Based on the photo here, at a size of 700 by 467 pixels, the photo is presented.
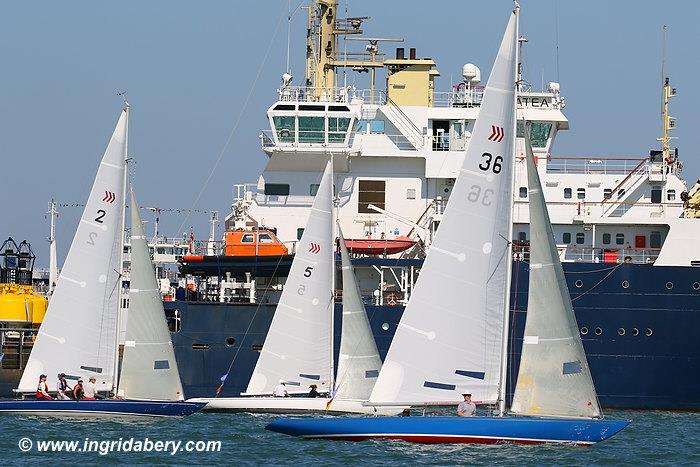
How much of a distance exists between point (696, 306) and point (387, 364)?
45.8 feet

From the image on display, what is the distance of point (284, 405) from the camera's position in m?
36.8

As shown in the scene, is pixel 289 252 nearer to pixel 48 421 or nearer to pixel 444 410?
pixel 444 410

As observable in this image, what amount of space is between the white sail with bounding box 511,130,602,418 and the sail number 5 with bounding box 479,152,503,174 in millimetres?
1273

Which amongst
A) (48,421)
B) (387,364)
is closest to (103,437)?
(48,421)

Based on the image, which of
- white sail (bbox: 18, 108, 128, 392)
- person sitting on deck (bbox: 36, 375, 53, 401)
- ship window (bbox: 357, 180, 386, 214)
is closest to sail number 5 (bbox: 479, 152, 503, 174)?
white sail (bbox: 18, 108, 128, 392)

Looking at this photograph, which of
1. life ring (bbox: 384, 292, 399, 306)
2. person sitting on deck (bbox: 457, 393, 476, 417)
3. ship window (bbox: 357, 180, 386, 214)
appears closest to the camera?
person sitting on deck (bbox: 457, 393, 476, 417)

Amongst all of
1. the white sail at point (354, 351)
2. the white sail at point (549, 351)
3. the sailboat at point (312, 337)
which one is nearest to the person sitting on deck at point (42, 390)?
the sailboat at point (312, 337)

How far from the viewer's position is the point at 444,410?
39.7 m

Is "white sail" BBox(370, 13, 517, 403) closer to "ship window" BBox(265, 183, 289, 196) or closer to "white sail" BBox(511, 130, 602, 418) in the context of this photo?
"white sail" BBox(511, 130, 602, 418)

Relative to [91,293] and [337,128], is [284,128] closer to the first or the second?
[337,128]

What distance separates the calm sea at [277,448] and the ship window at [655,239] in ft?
24.3

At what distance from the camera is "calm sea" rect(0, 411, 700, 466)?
26.6 metres

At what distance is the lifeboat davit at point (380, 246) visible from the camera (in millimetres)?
41812

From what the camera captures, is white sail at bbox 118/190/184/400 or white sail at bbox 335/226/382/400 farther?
white sail at bbox 335/226/382/400
